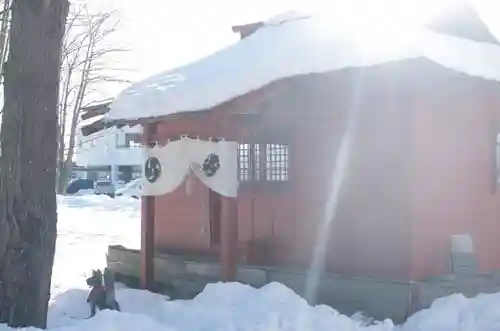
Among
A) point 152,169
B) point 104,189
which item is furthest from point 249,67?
point 104,189

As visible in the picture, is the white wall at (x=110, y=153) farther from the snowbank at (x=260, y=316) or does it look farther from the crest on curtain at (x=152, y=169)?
the snowbank at (x=260, y=316)

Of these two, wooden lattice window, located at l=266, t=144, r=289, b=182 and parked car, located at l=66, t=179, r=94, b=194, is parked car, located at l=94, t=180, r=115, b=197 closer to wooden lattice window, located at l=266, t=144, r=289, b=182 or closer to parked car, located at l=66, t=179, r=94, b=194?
parked car, located at l=66, t=179, r=94, b=194

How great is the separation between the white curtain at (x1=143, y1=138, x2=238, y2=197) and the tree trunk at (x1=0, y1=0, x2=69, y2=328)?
2536 mm

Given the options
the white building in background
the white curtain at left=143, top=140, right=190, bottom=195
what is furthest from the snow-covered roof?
the white building in background

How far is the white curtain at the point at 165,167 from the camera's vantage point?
10.4m

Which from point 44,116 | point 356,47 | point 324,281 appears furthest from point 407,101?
point 44,116

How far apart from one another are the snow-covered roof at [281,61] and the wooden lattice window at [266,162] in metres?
1.47

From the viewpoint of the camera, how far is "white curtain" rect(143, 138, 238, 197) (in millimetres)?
9938

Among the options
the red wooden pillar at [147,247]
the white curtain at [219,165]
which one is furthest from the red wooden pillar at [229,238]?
the red wooden pillar at [147,247]

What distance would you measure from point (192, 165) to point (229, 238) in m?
Result: 1.16

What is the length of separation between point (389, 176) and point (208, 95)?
2.76 metres

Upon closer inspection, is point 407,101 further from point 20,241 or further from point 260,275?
point 20,241

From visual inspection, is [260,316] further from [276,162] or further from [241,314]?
[276,162]

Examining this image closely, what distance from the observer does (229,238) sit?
990 centimetres
